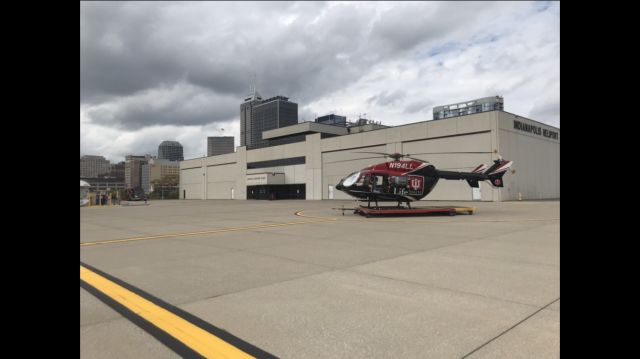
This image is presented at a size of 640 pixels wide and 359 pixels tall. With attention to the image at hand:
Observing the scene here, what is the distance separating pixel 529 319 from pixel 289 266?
3895 mm

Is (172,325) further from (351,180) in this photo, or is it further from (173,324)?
(351,180)

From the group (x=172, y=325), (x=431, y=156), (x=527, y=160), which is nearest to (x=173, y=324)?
(x=172, y=325)

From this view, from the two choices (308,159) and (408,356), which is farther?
(308,159)

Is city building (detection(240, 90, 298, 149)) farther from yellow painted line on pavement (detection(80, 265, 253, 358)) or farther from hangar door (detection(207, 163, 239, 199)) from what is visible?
yellow painted line on pavement (detection(80, 265, 253, 358))

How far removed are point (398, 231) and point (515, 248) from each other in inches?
161

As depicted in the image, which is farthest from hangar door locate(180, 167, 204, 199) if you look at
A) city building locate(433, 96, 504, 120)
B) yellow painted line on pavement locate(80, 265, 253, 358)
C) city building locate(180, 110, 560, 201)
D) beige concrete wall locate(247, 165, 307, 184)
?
yellow painted line on pavement locate(80, 265, 253, 358)

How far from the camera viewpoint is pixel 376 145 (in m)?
43.1

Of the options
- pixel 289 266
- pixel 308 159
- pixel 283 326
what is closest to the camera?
pixel 283 326

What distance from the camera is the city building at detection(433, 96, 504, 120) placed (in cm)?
8650
